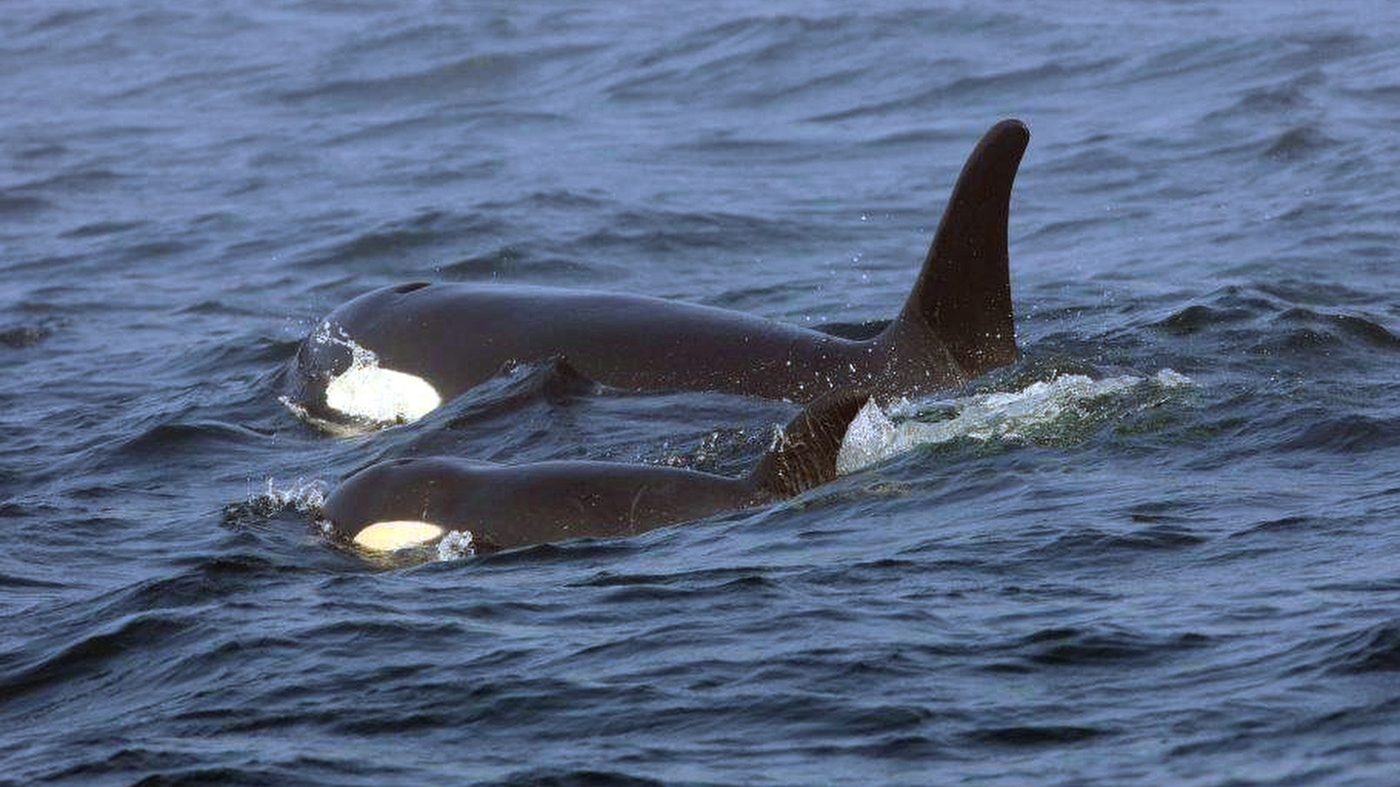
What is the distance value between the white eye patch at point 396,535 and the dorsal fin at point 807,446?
1342 millimetres

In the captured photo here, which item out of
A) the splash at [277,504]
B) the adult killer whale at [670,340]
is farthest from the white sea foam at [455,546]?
the adult killer whale at [670,340]

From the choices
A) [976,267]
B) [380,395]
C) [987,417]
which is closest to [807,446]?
[987,417]

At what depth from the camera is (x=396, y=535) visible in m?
10.3

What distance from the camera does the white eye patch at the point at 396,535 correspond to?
33.4ft

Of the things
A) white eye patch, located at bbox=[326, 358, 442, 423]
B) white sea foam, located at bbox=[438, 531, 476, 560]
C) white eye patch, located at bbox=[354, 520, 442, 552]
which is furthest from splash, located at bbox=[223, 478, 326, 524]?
white eye patch, located at bbox=[326, 358, 442, 423]

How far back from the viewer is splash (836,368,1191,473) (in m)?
10.6

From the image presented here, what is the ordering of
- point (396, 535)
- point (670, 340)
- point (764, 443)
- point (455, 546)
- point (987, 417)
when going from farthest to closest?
1. point (670, 340)
2. point (764, 443)
3. point (987, 417)
4. point (396, 535)
5. point (455, 546)

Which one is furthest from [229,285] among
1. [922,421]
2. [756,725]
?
[756,725]

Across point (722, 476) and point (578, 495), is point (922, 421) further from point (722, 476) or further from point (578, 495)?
point (578, 495)

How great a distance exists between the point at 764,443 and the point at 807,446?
140 centimetres

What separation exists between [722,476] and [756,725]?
3.07 m

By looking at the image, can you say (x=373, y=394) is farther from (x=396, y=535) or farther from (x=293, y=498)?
(x=396, y=535)

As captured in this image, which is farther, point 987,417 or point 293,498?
point 293,498

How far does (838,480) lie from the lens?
10.4m
